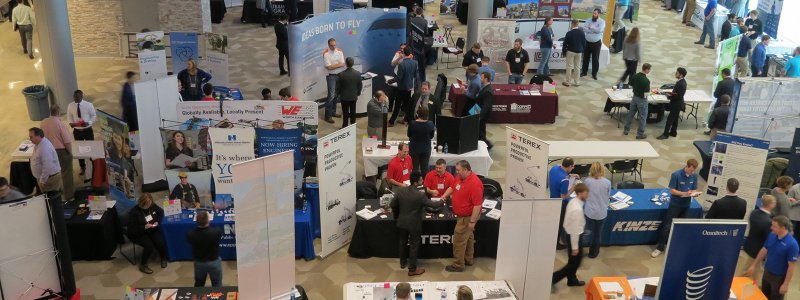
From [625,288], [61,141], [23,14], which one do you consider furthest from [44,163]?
[23,14]

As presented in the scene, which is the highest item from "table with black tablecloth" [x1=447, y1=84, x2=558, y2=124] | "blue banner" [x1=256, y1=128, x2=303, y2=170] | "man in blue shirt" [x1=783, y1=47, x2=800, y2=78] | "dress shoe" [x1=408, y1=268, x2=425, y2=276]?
"man in blue shirt" [x1=783, y1=47, x2=800, y2=78]

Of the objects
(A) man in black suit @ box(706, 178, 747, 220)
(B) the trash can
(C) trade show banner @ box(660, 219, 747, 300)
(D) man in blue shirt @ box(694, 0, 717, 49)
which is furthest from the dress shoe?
(D) man in blue shirt @ box(694, 0, 717, 49)

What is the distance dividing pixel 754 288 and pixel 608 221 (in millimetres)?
2096

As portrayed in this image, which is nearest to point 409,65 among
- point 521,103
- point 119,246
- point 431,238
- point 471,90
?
point 471,90

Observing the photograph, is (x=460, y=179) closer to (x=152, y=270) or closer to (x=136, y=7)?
(x=152, y=270)

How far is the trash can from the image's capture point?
1327 centimetres

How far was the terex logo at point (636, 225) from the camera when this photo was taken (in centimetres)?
988

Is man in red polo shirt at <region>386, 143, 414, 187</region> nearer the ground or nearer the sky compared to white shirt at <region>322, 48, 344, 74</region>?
nearer the ground

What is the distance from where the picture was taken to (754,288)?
805 cm

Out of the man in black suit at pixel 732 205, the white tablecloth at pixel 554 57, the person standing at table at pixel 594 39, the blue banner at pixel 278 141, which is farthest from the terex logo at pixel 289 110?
the person standing at table at pixel 594 39

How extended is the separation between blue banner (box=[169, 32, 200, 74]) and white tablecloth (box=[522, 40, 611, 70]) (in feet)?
22.0

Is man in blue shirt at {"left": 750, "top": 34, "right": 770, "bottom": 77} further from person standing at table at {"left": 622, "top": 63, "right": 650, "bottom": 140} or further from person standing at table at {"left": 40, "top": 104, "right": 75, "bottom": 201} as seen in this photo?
person standing at table at {"left": 40, "top": 104, "right": 75, "bottom": 201}

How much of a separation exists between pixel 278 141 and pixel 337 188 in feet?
4.16

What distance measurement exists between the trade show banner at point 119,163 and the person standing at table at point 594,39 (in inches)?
382
